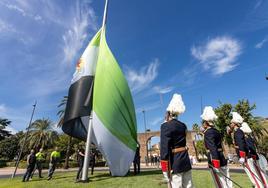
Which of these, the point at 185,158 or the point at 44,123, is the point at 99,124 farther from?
the point at 44,123

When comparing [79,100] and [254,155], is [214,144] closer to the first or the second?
[254,155]

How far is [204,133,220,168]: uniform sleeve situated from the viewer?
Answer: 509 centimetres

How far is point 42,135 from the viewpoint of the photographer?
42.1 meters

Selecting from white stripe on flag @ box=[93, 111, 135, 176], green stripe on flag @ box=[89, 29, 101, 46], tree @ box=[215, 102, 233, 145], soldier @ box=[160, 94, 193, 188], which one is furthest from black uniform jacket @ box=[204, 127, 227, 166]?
tree @ box=[215, 102, 233, 145]

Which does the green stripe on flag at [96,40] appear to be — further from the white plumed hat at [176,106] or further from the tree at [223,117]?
the tree at [223,117]

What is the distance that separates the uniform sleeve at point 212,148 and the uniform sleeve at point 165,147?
69.6 inches

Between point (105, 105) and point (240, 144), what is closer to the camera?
point (240, 144)

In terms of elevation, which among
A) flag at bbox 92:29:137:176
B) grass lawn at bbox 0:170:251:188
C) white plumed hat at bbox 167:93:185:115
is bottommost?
grass lawn at bbox 0:170:251:188

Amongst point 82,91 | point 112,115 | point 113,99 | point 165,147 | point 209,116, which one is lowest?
point 165,147

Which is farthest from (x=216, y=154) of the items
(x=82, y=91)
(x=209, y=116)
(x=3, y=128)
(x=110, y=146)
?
(x=3, y=128)

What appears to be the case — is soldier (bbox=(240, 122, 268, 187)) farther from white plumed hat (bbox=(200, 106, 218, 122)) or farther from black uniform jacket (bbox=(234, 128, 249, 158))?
white plumed hat (bbox=(200, 106, 218, 122))

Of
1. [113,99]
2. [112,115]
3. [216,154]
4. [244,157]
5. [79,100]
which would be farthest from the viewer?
[79,100]

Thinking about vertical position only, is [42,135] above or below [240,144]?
above

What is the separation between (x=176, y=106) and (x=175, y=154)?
3.11 ft
